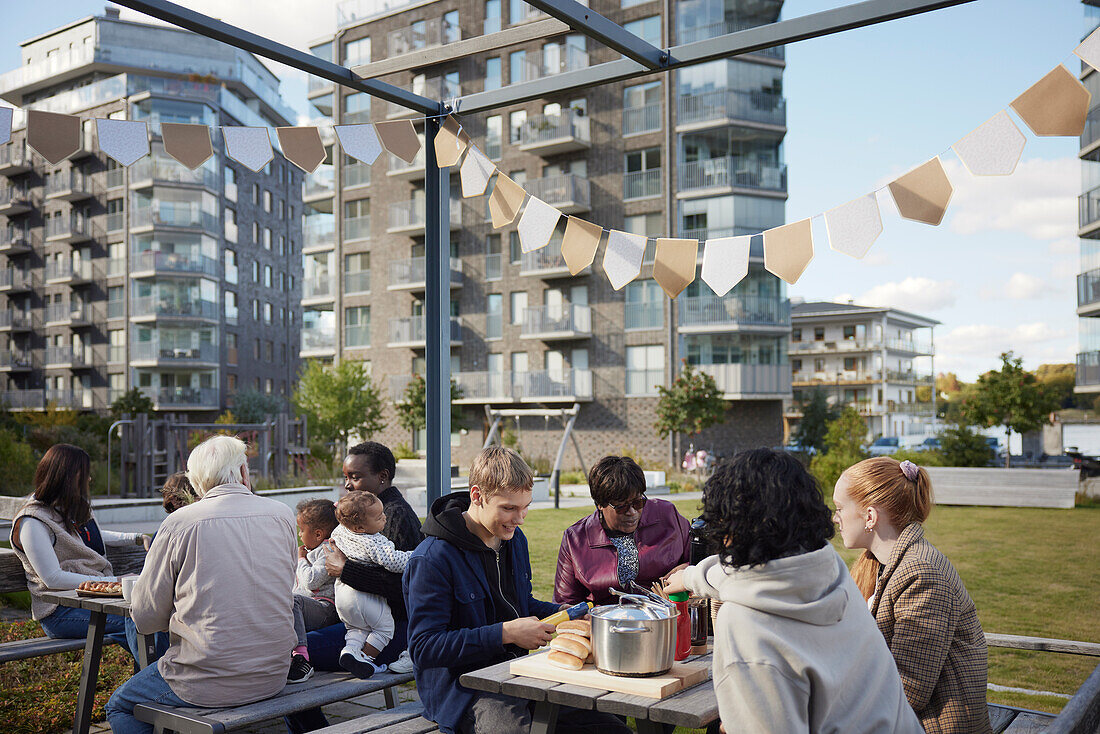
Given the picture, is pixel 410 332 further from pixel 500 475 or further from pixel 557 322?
pixel 500 475

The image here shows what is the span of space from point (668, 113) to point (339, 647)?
3136 centimetres

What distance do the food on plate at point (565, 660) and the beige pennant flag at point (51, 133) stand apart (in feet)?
12.4

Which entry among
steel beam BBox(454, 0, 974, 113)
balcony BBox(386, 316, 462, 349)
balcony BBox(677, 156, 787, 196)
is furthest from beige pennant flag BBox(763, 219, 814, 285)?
balcony BBox(386, 316, 462, 349)

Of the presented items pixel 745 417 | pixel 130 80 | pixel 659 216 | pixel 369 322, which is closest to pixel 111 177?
pixel 130 80

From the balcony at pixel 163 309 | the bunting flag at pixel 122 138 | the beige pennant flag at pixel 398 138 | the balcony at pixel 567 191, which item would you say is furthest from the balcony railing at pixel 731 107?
the bunting flag at pixel 122 138

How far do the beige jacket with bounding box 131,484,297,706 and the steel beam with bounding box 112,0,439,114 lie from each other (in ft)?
7.02

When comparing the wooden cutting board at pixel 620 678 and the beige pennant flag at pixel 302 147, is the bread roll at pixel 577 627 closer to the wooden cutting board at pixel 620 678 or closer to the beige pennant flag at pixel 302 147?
the wooden cutting board at pixel 620 678

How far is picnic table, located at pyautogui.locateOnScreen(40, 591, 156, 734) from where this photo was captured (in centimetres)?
423

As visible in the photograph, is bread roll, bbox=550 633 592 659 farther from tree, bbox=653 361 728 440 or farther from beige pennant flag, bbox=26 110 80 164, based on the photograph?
tree, bbox=653 361 728 440

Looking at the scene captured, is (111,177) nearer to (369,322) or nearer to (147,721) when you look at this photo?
(369,322)

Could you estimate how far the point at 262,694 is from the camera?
356 centimetres

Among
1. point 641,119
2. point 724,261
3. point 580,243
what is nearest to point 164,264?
point 641,119

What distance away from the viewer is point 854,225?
172 inches

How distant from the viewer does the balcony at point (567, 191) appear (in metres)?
34.3
